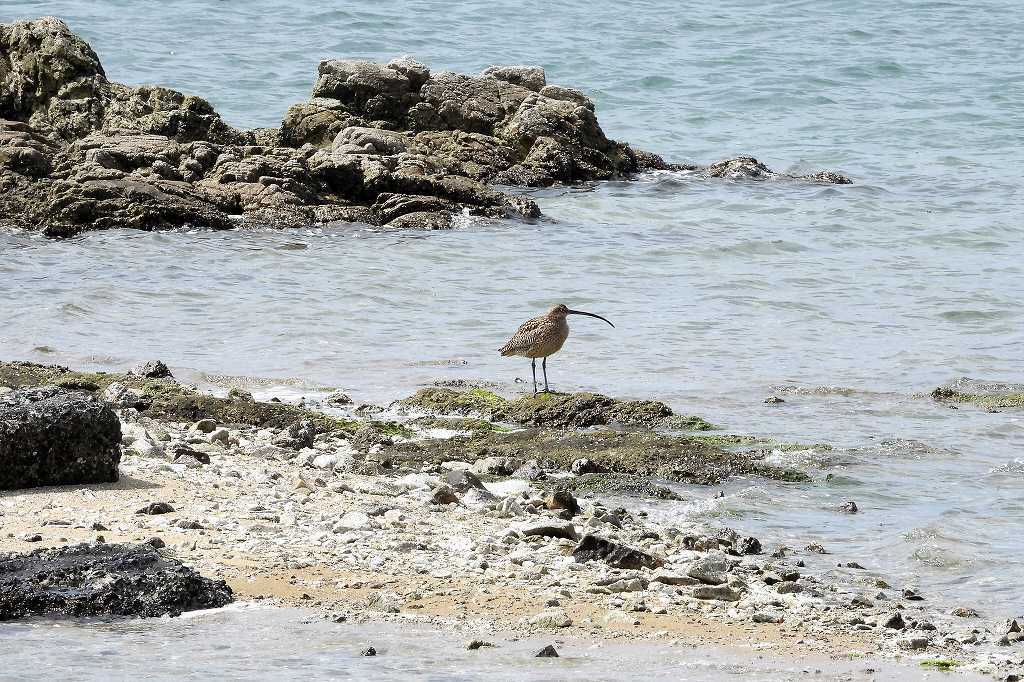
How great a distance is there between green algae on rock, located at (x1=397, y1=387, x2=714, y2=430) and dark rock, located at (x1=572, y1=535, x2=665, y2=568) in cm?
319

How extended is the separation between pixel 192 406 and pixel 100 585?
196 inches

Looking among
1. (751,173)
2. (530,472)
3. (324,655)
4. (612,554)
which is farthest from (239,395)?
(751,173)

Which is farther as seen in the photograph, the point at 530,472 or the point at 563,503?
the point at 530,472

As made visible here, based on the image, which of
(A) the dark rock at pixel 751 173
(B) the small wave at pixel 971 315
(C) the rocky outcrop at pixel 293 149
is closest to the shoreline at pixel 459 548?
(B) the small wave at pixel 971 315

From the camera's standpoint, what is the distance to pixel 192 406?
37.3 ft

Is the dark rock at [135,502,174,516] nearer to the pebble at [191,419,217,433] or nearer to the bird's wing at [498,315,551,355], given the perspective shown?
the pebble at [191,419,217,433]

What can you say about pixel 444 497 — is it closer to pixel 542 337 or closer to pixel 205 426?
pixel 205 426

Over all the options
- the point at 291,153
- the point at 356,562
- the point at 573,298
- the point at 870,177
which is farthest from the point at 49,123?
the point at 356,562

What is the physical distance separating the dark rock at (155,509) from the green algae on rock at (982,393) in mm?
7138

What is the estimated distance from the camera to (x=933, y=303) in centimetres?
1728

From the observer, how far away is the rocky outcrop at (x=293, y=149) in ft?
71.1

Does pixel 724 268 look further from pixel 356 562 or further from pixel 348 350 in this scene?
pixel 356 562

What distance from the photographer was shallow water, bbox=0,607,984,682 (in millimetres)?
5738

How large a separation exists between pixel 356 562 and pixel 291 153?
55.8ft
